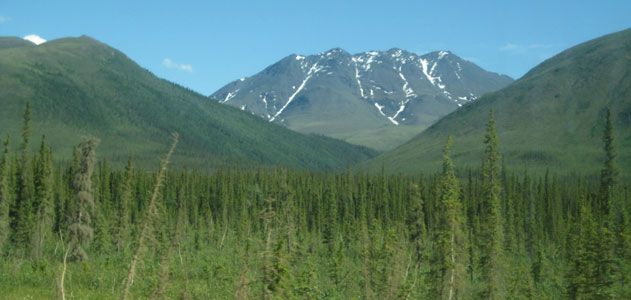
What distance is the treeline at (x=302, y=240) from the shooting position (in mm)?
13234

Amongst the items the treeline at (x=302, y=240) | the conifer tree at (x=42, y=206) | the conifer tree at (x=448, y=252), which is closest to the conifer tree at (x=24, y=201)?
the treeline at (x=302, y=240)

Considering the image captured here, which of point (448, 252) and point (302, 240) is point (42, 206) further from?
point (448, 252)

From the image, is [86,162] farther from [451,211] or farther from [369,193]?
[369,193]

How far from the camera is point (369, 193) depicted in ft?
436

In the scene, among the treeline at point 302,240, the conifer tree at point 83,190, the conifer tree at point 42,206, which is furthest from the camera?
the conifer tree at point 42,206

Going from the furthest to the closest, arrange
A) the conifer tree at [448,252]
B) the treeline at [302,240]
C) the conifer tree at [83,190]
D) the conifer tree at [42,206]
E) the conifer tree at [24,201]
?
the conifer tree at [24,201] → the conifer tree at [42,206] → the conifer tree at [83,190] → the conifer tree at [448,252] → the treeline at [302,240]

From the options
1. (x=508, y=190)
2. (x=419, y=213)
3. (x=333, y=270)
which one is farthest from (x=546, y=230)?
(x=333, y=270)

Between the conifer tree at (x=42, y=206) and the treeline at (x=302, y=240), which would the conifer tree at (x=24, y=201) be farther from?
the conifer tree at (x=42, y=206)

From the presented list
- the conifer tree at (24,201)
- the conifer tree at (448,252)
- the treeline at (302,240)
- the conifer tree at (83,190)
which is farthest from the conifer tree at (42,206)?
the conifer tree at (448,252)

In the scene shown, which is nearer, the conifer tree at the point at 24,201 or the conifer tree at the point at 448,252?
the conifer tree at the point at 448,252

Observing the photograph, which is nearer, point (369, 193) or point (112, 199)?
point (112, 199)

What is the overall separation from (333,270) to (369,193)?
81.7 meters

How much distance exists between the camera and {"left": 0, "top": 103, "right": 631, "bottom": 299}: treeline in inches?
521

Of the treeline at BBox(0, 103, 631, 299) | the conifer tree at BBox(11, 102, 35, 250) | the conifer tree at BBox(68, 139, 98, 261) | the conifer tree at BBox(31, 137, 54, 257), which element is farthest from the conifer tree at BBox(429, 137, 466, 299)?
the conifer tree at BBox(11, 102, 35, 250)
